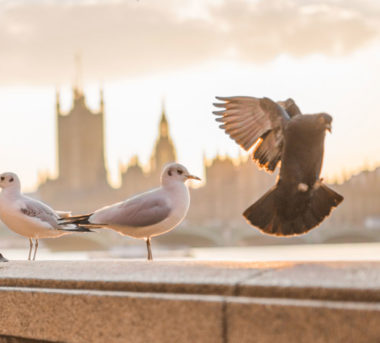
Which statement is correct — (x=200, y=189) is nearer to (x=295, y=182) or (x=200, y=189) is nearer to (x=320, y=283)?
(x=295, y=182)

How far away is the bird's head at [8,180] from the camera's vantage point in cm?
248

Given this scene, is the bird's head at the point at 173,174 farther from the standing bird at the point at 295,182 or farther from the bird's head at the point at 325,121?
the bird's head at the point at 325,121

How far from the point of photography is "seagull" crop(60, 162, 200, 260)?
2094 millimetres

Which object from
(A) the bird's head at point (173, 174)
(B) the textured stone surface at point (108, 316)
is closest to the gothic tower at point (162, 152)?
(A) the bird's head at point (173, 174)

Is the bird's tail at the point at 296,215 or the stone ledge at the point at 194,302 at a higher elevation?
the bird's tail at the point at 296,215

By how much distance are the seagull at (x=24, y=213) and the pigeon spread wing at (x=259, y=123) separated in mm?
701

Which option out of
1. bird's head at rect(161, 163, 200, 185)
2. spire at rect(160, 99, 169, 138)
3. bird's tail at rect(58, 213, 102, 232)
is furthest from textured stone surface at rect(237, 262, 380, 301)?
spire at rect(160, 99, 169, 138)

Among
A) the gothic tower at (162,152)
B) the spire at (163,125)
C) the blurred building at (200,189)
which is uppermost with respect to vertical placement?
the spire at (163,125)

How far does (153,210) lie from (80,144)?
60.9 m

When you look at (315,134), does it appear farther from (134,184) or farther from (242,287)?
(134,184)

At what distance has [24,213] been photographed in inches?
95.9

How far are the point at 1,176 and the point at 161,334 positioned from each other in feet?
4.13

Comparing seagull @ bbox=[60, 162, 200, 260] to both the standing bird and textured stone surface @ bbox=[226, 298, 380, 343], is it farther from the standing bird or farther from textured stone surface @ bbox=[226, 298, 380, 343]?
textured stone surface @ bbox=[226, 298, 380, 343]

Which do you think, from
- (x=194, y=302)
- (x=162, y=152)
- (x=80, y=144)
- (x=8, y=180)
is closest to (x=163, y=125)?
(x=162, y=152)
